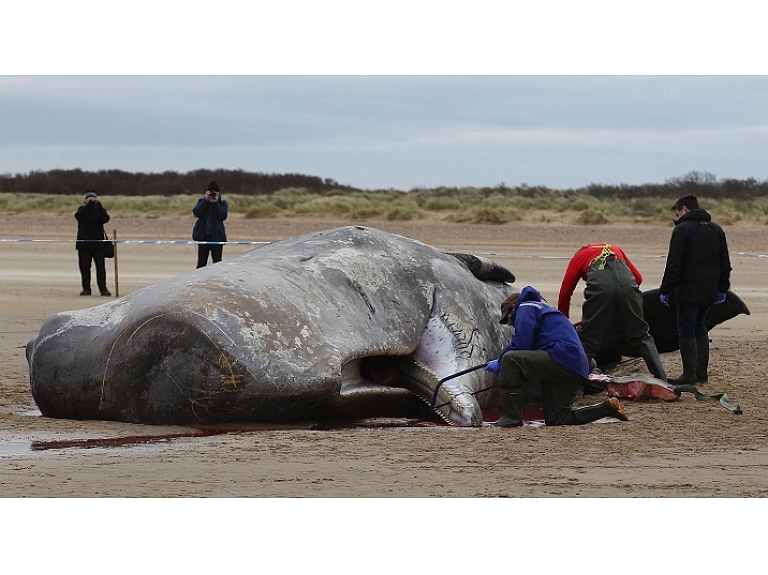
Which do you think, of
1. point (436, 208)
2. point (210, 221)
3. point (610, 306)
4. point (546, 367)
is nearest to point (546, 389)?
point (546, 367)

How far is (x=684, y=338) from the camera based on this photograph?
1067 cm

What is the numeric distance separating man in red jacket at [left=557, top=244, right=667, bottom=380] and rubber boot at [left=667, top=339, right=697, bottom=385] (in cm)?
17

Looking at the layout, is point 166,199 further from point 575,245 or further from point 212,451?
point 212,451

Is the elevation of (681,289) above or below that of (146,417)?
above

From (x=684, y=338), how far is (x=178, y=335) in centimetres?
458

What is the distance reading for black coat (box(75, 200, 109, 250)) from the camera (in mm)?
18922

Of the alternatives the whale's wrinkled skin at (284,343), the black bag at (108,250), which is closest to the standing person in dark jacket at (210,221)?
the black bag at (108,250)

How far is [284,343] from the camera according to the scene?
8.53 metres

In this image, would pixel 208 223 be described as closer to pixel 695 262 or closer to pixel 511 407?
pixel 695 262

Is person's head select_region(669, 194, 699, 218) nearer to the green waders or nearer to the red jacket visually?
the red jacket

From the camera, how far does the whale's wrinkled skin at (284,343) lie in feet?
27.5

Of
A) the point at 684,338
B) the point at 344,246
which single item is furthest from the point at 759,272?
the point at 344,246

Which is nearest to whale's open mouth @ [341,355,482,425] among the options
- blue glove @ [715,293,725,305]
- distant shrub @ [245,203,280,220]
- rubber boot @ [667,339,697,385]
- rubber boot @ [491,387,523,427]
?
rubber boot @ [491,387,523,427]

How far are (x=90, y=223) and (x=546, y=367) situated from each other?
11.6 metres
